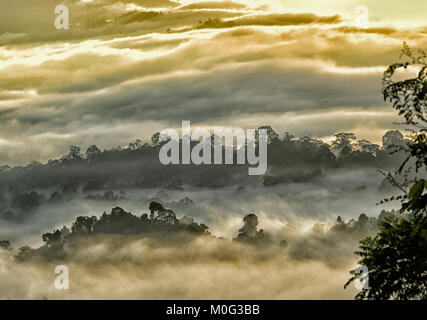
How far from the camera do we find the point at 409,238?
3009 cm

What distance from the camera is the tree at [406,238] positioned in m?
26.9

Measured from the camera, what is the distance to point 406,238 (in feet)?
99.4

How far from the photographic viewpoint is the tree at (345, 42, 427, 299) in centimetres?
2686
